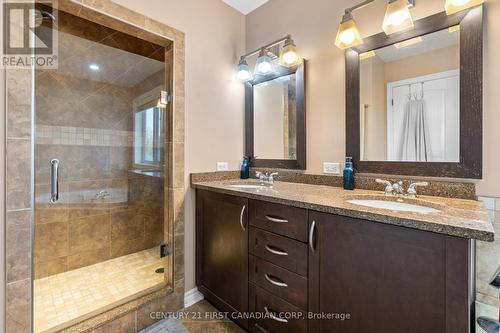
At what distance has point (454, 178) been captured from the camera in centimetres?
128

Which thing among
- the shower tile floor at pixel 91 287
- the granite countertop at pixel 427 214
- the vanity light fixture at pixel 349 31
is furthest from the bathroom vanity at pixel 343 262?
the vanity light fixture at pixel 349 31

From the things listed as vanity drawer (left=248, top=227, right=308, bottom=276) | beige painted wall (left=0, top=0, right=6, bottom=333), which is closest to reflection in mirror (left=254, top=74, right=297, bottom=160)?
vanity drawer (left=248, top=227, right=308, bottom=276)

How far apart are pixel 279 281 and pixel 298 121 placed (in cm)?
122

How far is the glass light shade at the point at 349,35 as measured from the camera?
1505 mm

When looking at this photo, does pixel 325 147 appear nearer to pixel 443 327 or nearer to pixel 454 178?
pixel 454 178

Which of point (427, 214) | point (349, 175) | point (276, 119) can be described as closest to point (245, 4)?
point (276, 119)

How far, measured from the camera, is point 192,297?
189cm

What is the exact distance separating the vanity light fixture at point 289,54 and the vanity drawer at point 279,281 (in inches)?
59.0

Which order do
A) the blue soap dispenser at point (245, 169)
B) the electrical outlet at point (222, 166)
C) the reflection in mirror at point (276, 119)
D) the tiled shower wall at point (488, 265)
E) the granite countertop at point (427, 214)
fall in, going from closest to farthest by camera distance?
the granite countertop at point (427, 214), the tiled shower wall at point (488, 265), the reflection in mirror at point (276, 119), the electrical outlet at point (222, 166), the blue soap dispenser at point (245, 169)

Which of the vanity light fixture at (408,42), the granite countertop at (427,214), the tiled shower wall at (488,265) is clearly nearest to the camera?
the granite countertop at (427,214)

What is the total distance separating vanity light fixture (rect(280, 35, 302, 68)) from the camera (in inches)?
73.7

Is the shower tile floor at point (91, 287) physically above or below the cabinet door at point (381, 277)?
below

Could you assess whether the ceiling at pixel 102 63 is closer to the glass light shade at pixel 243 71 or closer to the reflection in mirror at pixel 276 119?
the glass light shade at pixel 243 71

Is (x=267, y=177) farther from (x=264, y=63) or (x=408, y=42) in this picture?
(x=408, y=42)
